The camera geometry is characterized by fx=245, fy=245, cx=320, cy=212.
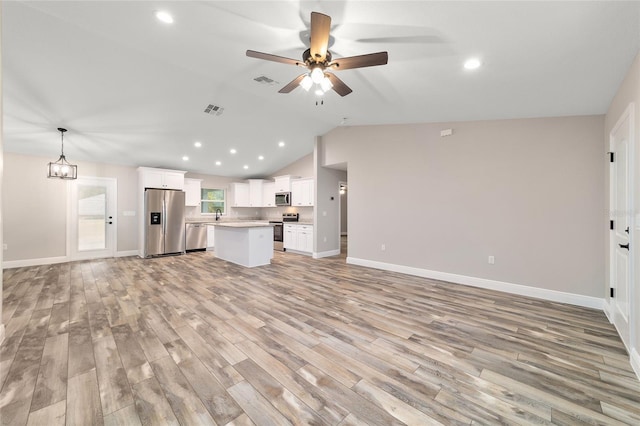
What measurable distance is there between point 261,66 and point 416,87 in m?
2.05

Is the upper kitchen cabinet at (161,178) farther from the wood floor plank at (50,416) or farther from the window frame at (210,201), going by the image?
the wood floor plank at (50,416)

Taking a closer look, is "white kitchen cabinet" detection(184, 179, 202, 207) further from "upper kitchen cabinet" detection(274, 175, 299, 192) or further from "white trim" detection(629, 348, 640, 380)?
"white trim" detection(629, 348, 640, 380)

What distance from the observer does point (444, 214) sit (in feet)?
14.5

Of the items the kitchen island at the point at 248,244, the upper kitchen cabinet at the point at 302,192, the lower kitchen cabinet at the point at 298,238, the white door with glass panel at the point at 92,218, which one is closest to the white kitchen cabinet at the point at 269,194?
the upper kitchen cabinet at the point at 302,192

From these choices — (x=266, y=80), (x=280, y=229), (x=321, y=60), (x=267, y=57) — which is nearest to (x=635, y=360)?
(x=321, y=60)

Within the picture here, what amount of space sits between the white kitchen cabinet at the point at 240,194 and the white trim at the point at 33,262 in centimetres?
443

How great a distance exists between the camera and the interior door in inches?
91.0

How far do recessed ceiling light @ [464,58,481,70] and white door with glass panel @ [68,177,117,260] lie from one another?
8.08 meters

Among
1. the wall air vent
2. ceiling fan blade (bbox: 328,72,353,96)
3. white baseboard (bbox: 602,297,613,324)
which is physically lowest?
white baseboard (bbox: 602,297,613,324)

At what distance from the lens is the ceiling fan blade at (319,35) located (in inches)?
71.8

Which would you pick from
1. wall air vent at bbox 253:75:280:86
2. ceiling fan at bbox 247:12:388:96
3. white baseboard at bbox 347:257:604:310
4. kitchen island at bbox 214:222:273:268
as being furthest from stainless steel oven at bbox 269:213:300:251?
ceiling fan at bbox 247:12:388:96

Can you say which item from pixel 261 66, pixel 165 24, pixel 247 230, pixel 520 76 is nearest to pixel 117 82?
pixel 165 24

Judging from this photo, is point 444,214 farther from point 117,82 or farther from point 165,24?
point 117,82

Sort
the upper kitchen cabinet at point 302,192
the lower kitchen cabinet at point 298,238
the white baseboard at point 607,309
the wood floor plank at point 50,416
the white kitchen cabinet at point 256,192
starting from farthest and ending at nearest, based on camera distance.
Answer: the white kitchen cabinet at point 256,192 → the upper kitchen cabinet at point 302,192 → the lower kitchen cabinet at point 298,238 → the white baseboard at point 607,309 → the wood floor plank at point 50,416
